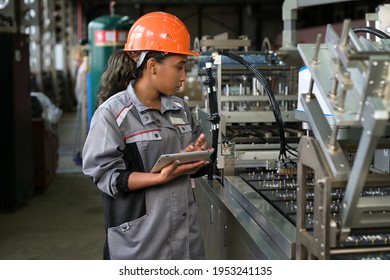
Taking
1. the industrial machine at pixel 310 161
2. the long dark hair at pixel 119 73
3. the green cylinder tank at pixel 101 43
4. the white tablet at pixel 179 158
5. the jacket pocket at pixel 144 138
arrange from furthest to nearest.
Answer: the green cylinder tank at pixel 101 43
the long dark hair at pixel 119 73
the jacket pocket at pixel 144 138
the white tablet at pixel 179 158
the industrial machine at pixel 310 161

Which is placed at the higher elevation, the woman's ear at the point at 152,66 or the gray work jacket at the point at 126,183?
the woman's ear at the point at 152,66

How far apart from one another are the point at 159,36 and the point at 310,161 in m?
0.72

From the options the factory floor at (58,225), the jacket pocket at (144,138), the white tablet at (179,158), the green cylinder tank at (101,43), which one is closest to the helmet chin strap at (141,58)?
the jacket pocket at (144,138)

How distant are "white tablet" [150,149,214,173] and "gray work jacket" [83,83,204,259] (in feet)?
0.31

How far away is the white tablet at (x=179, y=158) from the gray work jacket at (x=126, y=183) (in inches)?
3.8

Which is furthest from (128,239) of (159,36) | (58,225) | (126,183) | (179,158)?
(58,225)

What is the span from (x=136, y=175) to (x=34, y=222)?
3.17 metres

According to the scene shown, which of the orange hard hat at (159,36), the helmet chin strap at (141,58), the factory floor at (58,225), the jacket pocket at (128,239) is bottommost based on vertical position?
the factory floor at (58,225)

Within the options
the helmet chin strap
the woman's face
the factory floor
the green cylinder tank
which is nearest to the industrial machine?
the woman's face

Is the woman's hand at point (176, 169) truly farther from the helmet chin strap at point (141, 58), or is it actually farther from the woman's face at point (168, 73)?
the helmet chin strap at point (141, 58)

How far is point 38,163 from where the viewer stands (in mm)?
5496

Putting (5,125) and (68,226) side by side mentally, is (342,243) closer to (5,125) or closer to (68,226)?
(68,226)

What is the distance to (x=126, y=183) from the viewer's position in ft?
5.56

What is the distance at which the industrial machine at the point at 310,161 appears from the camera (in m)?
1.17
